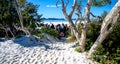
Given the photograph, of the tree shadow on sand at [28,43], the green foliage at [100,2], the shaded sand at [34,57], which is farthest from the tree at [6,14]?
the green foliage at [100,2]

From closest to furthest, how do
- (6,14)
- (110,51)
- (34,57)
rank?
(34,57)
(110,51)
(6,14)

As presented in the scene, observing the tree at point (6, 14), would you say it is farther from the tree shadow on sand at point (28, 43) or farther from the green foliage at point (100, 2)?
the green foliage at point (100, 2)

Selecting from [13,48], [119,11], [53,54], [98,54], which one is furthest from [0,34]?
[119,11]

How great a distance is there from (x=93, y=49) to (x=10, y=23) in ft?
33.1

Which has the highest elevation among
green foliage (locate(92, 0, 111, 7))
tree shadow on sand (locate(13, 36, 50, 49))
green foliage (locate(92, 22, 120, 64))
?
green foliage (locate(92, 0, 111, 7))

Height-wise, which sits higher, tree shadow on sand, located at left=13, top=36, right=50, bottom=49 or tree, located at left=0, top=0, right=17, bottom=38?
tree, located at left=0, top=0, right=17, bottom=38

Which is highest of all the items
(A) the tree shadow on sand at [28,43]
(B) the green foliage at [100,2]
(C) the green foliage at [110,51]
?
(B) the green foliage at [100,2]

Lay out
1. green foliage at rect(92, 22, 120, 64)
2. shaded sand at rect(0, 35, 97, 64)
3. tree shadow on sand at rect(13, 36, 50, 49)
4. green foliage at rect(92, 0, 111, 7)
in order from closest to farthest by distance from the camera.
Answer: shaded sand at rect(0, 35, 97, 64) < green foliage at rect(92, 22, 120, 64) < green foliage at rect(92, 0, 111, 7) < tree shadow on sand at rect(13, 36, 50, 49)

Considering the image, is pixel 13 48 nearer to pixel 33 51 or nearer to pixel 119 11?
pixel 33 51

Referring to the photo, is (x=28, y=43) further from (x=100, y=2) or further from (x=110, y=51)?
(x=110, y=51)

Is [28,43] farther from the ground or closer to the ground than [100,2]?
closer to the ground

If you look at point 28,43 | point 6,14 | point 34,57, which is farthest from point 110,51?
point 6,14

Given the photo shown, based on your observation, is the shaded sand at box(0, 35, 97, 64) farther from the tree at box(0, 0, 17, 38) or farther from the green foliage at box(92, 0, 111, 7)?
the tree at box(0, 0, 17, 38)

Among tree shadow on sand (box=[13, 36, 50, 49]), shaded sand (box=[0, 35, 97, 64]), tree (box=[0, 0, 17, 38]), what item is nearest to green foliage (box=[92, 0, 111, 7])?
shaded sand (box=[0, 35, 97, 64])
